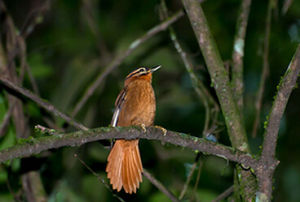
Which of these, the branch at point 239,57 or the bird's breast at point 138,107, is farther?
the bird's breast at point 138,107

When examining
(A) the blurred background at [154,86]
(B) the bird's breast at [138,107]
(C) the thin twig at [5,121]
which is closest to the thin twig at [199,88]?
(A) the blurred background at [154,86]

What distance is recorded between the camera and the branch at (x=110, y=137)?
200 centimetres

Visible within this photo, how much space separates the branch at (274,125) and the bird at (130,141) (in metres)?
1.12

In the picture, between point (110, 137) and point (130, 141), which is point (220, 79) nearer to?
point (110, 137)

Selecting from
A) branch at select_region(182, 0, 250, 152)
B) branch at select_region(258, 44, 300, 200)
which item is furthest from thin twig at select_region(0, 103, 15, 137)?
branch at select_region(258, 44, 300, 200)

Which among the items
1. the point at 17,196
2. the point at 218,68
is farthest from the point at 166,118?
the point at 218,68

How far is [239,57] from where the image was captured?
11.0ft

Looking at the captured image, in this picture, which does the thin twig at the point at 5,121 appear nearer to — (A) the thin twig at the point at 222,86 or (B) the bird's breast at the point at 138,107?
(B) the bird's breast at the point at 138,107

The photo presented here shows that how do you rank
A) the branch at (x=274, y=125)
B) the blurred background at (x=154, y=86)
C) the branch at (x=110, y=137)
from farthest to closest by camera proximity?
1. the blurred background at (x=154, y=86)
2. the branch at (x=274, y=125)
3. the branch at (x=110, y=137)

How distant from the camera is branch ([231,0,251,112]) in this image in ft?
10.4

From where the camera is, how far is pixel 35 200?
3777mm

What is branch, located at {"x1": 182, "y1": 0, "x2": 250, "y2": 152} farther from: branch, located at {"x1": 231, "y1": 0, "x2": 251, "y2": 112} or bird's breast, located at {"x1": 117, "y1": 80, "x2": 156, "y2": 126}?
bird's breast, located at {"x1": 117, "y1": 80, "x2": 156, "y2": 126}

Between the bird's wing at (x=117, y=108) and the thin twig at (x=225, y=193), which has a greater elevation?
the bird's wing at (x=117, y=108)

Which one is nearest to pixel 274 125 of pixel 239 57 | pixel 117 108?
pixel 239 57
